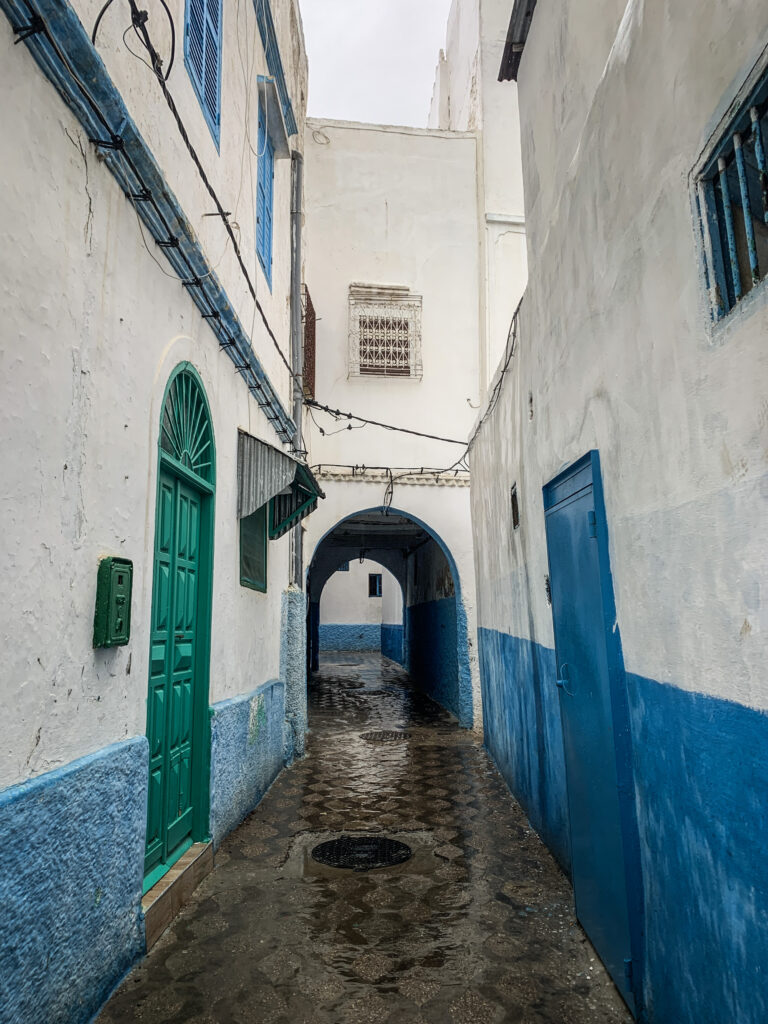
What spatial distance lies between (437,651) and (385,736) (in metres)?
3.95

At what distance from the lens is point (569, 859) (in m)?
4.32

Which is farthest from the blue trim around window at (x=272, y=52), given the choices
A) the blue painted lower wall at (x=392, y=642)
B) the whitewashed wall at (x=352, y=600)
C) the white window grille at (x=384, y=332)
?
the whitewashed wall at (x=352, y=600)

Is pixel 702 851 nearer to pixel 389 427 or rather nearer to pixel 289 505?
pixel 289 505

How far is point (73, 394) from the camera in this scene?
9.19 feet

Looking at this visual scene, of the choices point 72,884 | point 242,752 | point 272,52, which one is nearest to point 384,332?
point 272,52

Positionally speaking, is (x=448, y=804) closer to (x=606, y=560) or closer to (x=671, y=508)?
(x=606, y=560)

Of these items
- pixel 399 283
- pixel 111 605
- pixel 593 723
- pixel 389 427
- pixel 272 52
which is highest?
pixel 272 52

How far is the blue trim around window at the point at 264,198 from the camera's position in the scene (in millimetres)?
6496

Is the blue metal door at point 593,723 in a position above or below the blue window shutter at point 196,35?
below

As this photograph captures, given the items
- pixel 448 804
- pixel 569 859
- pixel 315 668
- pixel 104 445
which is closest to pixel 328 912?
pixel 569 859

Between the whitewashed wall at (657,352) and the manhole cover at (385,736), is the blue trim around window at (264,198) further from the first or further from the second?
the manhole cover at (385,736)

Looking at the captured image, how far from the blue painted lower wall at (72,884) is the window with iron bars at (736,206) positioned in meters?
2.72

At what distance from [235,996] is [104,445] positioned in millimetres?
2453

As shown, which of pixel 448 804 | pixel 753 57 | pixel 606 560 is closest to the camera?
pixel 753 57
